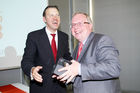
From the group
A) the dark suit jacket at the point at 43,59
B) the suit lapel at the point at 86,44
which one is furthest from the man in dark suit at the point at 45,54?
the suit lapel at the point at 86,44

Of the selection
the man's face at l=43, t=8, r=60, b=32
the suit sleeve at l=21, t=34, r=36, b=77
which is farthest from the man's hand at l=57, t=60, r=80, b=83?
the man's face at l=43, t=8, r=60, b=32

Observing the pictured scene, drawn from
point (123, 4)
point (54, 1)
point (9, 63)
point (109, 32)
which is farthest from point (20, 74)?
point (123, 4)

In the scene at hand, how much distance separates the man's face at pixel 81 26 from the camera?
52.2 inches

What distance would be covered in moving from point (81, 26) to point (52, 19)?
67cm

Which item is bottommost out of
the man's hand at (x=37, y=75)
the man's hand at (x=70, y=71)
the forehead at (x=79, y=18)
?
the man's hand at (x=37, y=75)

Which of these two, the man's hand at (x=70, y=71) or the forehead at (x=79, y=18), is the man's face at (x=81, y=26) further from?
the man's hand at (x=70, y=71)

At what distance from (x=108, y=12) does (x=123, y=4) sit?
0.44 meters

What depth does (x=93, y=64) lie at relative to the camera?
1047 mm

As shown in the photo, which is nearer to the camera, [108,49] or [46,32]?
[108,49]

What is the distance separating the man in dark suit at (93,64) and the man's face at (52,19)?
0.54 m

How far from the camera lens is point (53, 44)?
190 centimetres

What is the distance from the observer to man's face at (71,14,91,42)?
1.33m

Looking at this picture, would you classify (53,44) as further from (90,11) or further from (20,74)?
(90,11)

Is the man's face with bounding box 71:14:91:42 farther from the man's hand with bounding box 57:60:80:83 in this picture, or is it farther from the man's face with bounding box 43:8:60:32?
the man's face with bounding box 43:8:60:32
